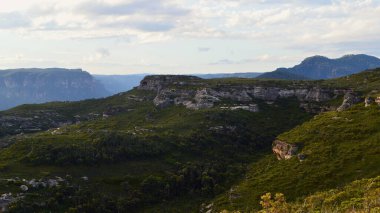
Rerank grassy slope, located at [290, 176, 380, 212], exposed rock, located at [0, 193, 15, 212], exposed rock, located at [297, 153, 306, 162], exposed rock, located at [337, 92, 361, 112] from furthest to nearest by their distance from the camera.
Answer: exposed rock, located at [337, 92, 361, 112], exposed rock, located at [297, 153, 306, 162], exposed rock, located at [0, 193, 15, 212], grassy slope, located at [290, 176, 380, 212]

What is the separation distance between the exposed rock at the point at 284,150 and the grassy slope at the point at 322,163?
246cm

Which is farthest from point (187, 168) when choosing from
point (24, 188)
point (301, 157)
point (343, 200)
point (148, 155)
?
point (343, 200)

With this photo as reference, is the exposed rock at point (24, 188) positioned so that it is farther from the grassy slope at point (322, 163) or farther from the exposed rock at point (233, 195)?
the exposed rock at point (233, 195)

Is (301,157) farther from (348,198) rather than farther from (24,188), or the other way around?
(24,188)

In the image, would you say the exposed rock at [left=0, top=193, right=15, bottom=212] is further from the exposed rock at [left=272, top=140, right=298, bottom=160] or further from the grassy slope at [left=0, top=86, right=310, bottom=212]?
the exposed rock at [left=272, top=140, right=298, bottom=160]

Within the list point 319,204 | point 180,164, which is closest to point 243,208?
point 319,204

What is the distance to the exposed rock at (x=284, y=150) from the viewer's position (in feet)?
460

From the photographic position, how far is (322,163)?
12181 cm

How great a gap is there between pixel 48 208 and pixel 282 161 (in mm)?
73741

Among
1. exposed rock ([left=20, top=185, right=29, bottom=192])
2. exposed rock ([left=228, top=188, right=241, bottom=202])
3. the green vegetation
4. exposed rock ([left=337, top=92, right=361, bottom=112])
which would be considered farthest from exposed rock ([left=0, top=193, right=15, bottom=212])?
exposed rock ([left=337, top=92, right=361, bottom=112])

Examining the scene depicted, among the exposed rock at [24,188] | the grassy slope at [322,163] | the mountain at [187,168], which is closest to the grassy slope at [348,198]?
the mountain at [187,168]

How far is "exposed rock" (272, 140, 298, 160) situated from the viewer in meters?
140

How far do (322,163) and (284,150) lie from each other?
23697mm

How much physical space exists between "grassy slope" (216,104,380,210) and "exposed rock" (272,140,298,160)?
246 centimetres
